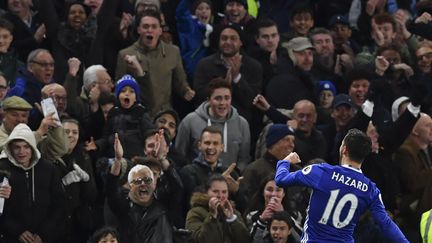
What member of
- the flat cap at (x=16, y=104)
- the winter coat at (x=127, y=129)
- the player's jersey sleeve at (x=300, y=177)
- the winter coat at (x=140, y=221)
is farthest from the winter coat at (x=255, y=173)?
the player's jersey sleeve at (x=300, y=177)

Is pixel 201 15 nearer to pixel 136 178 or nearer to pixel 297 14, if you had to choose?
pixel 297 14

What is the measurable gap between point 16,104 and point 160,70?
2767mm

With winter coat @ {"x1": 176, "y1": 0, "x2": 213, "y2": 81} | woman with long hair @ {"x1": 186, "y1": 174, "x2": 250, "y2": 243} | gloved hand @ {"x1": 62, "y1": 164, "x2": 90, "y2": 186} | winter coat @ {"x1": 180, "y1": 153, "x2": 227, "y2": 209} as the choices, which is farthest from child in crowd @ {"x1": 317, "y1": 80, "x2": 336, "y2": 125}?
gloved hand @ {"x1": 62, "y1": 164, "x2": 90, "y2": 186}

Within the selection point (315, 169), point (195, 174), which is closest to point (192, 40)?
point (195, 174)

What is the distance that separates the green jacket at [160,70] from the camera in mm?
19547

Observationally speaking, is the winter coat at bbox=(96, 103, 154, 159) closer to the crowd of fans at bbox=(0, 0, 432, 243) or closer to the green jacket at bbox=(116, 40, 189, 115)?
the crowd of fans at bbox=(0, 0, 432, 243)

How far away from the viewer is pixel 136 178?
54.0ft

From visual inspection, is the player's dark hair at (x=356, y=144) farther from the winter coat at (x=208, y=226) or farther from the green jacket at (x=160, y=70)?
the green jacket at (x=160, y=70)

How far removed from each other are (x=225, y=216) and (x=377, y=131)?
133 inches

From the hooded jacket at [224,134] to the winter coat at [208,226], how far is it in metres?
1.77

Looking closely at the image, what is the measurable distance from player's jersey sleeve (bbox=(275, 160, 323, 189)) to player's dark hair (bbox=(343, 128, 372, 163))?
1.13 feet

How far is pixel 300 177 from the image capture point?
14.5 meters

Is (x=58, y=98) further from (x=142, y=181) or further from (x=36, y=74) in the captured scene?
(x=142, y=181)

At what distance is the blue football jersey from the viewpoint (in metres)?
14.6
